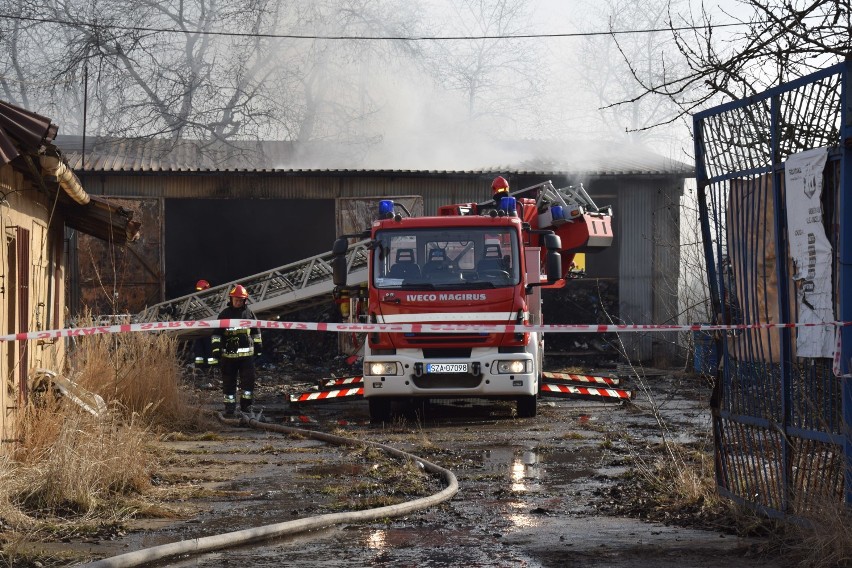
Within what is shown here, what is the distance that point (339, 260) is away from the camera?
1404 cm

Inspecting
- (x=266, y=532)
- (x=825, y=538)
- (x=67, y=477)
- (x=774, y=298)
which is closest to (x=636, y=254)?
(x=774, y=298)

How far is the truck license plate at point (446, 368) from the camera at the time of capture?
45.1ft

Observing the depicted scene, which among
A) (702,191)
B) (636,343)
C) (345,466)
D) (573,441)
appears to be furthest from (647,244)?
(702,191)

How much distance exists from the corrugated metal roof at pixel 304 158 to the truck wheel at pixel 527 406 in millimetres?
11494

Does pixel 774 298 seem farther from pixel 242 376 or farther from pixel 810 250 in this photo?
pixel 242 376

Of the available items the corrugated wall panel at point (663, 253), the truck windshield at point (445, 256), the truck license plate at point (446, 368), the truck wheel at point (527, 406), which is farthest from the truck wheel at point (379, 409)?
the corrugated wall panel at point (663, 253)

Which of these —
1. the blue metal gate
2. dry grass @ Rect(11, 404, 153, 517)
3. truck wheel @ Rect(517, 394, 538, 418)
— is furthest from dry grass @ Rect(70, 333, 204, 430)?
the blue metal gate

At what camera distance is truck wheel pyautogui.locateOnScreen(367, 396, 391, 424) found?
1449 cm

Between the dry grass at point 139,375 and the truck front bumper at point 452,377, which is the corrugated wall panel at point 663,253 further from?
the dry grass at point 139,375

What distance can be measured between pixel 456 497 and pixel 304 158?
23.5 m

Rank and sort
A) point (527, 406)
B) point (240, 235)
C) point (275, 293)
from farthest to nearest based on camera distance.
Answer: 1. point (240, 235)
2. point (275, 293)
3. point (527, 406)

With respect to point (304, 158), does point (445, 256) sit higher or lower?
lower

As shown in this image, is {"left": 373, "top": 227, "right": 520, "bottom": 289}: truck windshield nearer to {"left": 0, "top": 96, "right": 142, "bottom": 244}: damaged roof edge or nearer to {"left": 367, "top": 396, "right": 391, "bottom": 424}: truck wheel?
{"left": 367, "top": 396, "right": 391, "bottom": 424}: truck wheel

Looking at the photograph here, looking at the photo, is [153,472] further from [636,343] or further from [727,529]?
[636,343]
